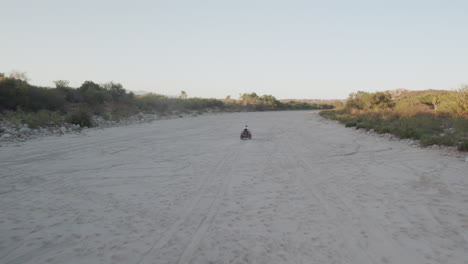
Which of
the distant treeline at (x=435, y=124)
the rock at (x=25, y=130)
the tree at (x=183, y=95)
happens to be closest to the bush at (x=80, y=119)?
the rock at (x=25, y=130)

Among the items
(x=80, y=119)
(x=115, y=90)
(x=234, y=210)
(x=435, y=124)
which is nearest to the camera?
(x=234, y=210)

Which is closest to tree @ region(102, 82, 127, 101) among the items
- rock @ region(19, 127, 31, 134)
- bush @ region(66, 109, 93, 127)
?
bush @ region(66, 109, 93, 127)

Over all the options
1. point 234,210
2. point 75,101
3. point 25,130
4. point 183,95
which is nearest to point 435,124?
point 234,210

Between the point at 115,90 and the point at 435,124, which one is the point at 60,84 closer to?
the point at 115,90

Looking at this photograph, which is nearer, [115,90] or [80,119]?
[80,119]

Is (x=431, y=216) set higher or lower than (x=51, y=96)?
lower

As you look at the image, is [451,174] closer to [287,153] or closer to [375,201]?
[375,201]

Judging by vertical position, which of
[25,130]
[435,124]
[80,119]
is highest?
[80,119]

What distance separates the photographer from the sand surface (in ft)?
9.70

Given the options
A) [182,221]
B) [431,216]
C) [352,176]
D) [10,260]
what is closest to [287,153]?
[352,176]

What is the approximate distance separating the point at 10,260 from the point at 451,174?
8097 mm

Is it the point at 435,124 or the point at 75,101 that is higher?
the point at 75,101

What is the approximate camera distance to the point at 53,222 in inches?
146

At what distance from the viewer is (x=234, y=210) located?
414 centimetres
